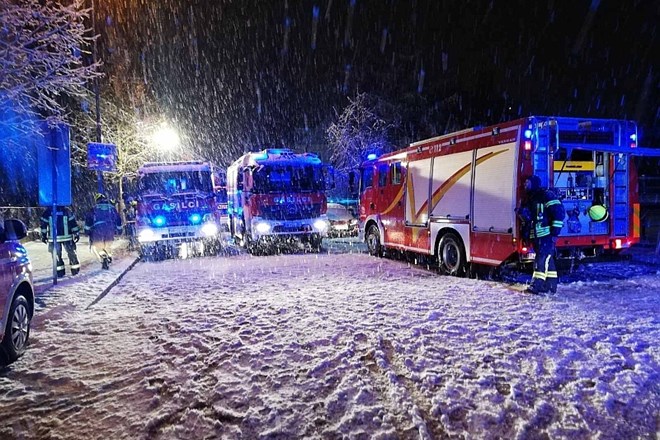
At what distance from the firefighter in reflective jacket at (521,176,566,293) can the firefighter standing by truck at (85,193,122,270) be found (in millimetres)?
8882

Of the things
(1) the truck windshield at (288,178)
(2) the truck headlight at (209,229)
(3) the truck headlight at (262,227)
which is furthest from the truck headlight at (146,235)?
(1) the truck windshield at (288,178)

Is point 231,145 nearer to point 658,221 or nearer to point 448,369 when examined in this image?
point 658,221

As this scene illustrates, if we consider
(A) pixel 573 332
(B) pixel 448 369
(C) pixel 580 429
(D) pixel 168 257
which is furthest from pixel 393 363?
(D) pixel 168 257

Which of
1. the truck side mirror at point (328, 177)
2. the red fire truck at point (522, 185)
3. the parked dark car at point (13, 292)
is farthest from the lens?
the truck side mirror at point (328, 177)

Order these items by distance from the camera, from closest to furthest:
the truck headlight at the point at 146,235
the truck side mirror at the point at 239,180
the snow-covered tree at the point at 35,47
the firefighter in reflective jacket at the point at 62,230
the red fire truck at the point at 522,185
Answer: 1. the red fire truck at the point at 522,185
2. the snow-covered tree at the point at 35,47
3. the firefighter in reflective jacket at the point at 62,230
4. the truck headlight at the point at 146,235
5. the truck side mirror at the point at 239,180

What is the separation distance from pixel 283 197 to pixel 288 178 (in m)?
0.63

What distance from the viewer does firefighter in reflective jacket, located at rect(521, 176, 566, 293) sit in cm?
740

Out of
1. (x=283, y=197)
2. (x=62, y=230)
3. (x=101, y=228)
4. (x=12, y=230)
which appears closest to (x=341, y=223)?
(x=283, y=197)

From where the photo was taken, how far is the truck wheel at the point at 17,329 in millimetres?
4891

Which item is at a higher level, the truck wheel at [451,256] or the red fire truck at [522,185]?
the red fire truck at [522,185]

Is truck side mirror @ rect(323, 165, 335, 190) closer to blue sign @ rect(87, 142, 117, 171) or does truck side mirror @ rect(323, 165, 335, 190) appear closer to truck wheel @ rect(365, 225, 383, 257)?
truck wheel @ rect(365, 225, 383, 257)

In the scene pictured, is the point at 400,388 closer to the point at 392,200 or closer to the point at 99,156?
the point at 392,200

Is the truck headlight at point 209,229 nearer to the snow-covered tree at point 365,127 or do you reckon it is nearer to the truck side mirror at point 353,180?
the truck side mirror at point 353,180

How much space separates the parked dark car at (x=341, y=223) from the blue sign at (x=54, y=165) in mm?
11511
